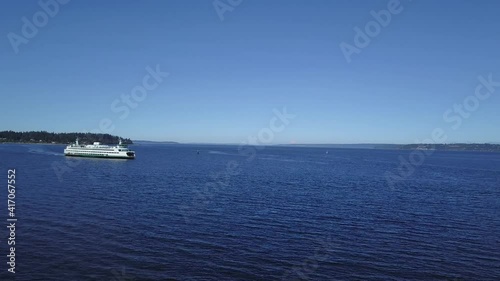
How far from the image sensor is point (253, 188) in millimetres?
78188

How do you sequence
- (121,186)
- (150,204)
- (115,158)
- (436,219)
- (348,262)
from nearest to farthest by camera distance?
(348,262), (436,219), (150,204), (121,186), (115,158)

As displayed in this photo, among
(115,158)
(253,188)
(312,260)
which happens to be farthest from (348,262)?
(115,158)

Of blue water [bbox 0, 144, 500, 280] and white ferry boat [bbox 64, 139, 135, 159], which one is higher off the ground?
white ferry boat [bbox 64, 139, 135, 159]

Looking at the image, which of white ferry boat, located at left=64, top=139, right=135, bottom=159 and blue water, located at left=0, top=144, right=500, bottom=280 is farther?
white ferry boat, located at left=64, top=139, right=135, bottom=159

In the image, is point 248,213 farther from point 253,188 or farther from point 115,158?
point 115,158

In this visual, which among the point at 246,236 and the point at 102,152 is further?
the point at 102,152

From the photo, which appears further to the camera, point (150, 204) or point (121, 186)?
point (121, 186)

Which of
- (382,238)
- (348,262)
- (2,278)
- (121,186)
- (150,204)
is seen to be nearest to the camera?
(2,278)

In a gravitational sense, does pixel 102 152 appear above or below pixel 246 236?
above

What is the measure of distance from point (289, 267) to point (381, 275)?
751 cm

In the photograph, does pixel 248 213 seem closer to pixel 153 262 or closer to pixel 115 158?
pixel 153 262

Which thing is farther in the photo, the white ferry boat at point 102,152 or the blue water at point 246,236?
the white ferry boat at point 102,152

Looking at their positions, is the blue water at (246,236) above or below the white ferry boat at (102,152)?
below

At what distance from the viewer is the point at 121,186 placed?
77125 millimetres
